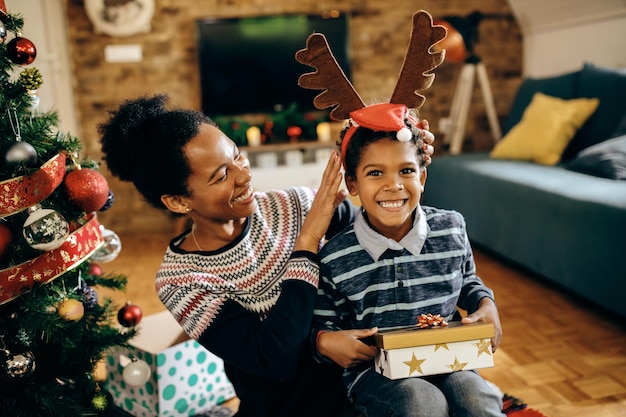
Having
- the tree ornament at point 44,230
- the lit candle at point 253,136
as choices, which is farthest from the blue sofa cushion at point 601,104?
the tree ornament at point 44,230

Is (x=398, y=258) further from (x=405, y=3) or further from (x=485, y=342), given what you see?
(x=405, y=3)

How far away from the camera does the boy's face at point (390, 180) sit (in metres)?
1.15

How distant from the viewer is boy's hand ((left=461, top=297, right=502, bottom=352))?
1.08m

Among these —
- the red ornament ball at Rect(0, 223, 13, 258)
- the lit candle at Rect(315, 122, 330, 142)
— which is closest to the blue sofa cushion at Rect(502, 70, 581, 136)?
the lit candle at Rect(315, 122, 330, 142)

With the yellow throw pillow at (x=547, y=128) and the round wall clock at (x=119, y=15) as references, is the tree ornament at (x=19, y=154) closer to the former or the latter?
the yellow throw pillow at (x=547, y=128)

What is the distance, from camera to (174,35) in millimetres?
4250

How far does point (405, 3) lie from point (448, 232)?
3.64 metres

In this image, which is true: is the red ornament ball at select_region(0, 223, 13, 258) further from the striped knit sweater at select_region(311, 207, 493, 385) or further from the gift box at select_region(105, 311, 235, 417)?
the striped knit sweater at select_region(311, 207, 493, 385)

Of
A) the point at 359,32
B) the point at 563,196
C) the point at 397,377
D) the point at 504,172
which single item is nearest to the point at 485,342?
the point at 397,377

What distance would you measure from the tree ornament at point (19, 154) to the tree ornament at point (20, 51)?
206 mm

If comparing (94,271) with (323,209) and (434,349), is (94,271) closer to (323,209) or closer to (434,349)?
(323,209)

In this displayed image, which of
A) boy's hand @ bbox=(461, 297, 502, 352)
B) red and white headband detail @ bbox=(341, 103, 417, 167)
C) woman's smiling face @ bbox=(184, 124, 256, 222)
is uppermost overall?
red and white headband detail @ bbox=(341, 103, 417, 167)

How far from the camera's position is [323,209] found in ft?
3.85

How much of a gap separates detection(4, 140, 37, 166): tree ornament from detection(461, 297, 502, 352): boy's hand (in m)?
0.97
